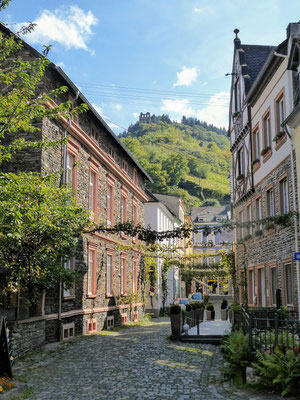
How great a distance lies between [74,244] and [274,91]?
9642 mm

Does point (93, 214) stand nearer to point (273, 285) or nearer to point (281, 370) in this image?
point (273, 285)

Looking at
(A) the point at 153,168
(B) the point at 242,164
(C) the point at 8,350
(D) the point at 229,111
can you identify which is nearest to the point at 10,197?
(C) the point at 8,350

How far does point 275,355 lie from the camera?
27.9ft

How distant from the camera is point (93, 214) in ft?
51.1

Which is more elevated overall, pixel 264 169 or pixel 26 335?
pixel 264 169

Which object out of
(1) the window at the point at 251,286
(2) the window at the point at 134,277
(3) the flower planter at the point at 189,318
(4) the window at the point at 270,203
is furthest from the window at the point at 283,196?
(2) the window at the point at 134,277

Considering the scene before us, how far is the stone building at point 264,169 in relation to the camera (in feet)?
53.6

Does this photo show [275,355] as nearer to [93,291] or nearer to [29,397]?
[29,397]

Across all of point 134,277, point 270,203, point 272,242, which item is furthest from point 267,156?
point 134,277

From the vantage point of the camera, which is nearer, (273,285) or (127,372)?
(127,372)

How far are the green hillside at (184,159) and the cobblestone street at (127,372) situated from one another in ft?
258

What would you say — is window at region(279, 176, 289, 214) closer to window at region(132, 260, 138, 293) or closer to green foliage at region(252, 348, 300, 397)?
green foliage at region(252, 348, 300, 397)

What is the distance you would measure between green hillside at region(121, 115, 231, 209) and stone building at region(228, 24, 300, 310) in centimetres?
6826

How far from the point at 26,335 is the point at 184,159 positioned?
333 ft
